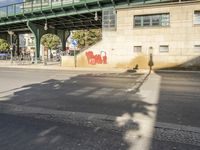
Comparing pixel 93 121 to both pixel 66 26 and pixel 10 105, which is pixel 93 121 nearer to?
pixel 10 105

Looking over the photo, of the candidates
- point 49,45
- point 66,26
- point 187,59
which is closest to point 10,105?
point 187,59

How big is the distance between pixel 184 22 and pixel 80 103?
19.5 m

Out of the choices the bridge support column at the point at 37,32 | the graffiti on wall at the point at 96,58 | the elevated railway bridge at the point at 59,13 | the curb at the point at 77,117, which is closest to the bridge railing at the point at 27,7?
the elevated railway bridge at the point at 59,13

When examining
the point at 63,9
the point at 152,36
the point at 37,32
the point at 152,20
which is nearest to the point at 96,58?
the point at 152,36

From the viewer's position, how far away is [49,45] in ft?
178

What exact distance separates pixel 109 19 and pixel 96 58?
436cm

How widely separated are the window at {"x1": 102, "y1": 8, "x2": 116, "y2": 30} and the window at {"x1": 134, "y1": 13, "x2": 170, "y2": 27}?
257 cm

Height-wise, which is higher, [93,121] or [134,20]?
[134,20]

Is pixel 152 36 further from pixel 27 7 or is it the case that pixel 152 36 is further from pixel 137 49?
pixel 27 7

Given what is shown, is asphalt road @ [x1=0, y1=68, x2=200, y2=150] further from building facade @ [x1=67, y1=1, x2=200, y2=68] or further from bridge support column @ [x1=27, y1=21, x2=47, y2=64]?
bridge support column @ [x1=27, y1=21, x2=47, y2=64]

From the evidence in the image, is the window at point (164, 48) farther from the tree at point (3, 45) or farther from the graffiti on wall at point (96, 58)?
the tree at point (3, 45)

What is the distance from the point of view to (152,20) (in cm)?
2780

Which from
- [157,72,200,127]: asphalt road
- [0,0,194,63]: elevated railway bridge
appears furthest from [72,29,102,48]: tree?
[157,72,200,127]: asphalt road

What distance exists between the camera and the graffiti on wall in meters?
30.2
